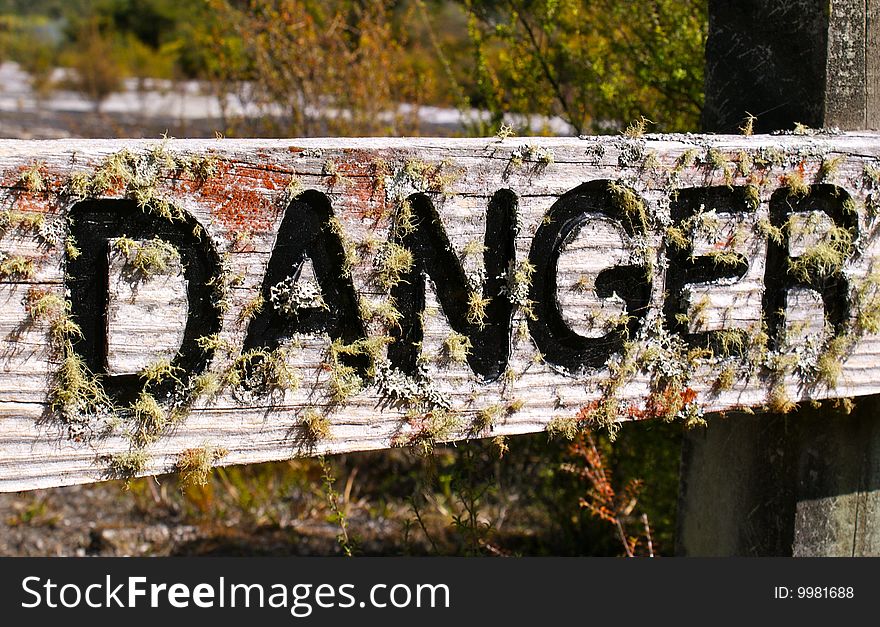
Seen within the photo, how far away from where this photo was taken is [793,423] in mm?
1771

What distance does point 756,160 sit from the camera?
59.6 inches

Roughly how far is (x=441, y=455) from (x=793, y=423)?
7.20 feet

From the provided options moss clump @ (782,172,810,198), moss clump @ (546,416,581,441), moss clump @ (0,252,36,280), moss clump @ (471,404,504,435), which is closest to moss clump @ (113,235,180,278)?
moss clump @ (0,252,36,280)

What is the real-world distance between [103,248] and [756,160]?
1.05 meters

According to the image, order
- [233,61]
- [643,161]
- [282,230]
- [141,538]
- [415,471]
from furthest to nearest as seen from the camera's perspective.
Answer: [233,61] → [415,471] → [141,538] → [643,161] → [282,230]

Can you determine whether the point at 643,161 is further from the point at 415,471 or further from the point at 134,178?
the point at 415,471

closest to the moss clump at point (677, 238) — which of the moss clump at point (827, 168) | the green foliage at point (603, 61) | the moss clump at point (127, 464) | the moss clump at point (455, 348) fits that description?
the moss clump at point (827, 168)

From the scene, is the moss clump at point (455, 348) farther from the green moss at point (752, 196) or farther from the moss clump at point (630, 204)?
the green moss at point (752, 196)

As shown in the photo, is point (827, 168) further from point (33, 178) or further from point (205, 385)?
point (33, 178)

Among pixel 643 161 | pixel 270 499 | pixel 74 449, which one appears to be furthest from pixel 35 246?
pixel 270 499

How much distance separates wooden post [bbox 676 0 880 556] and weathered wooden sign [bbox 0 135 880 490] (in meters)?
0.13

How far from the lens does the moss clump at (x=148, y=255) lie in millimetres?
1152

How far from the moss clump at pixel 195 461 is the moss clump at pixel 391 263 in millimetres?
331

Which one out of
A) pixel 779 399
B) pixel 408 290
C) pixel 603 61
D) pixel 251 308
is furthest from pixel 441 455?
pixel 251 308
